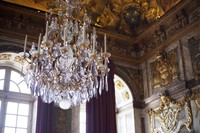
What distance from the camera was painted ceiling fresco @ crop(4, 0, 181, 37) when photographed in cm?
1052

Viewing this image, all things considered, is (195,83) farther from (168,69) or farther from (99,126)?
(99,126)

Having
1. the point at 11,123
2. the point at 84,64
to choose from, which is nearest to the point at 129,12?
the point at 84,64

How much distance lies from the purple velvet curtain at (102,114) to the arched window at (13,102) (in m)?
1.83

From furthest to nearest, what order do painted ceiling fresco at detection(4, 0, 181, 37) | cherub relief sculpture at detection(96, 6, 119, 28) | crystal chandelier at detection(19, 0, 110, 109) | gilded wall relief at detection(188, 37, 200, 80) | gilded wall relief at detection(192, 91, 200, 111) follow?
cherub relief sculpture at detection(96, 6, 119, 28), painted ceiling fresco at detection(4, 0, 181, 37), gilded wall relief at detection(188, 37, 200, 80), gilded wall relief at detection(192, 91, 200, 111), crystal chandelier at detection(19, 0, 110, 109)

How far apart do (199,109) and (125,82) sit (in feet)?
9.73

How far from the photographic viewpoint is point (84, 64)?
725 cm

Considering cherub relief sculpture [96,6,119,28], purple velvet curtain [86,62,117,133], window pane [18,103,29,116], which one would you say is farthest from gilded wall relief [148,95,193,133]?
window pane [18,103,29,116]

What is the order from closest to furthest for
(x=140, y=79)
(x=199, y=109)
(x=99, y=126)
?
(x=199, y=109)
(x=99, y=126)
(x=140, y=79)

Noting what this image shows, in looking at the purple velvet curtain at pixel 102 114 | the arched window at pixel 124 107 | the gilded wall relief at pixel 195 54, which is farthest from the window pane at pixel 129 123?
the gilded wall relief at pixel 195 54

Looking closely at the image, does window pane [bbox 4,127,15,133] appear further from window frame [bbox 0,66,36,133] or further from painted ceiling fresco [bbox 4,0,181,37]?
painted ceiling fresco [bbox 4,0,181,37]

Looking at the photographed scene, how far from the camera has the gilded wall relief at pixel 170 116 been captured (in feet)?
28.4

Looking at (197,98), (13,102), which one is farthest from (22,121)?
(197,98)

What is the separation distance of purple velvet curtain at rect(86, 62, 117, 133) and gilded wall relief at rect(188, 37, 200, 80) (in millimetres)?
2616

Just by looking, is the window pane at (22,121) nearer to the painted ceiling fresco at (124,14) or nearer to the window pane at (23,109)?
the window pane at (23,109)
